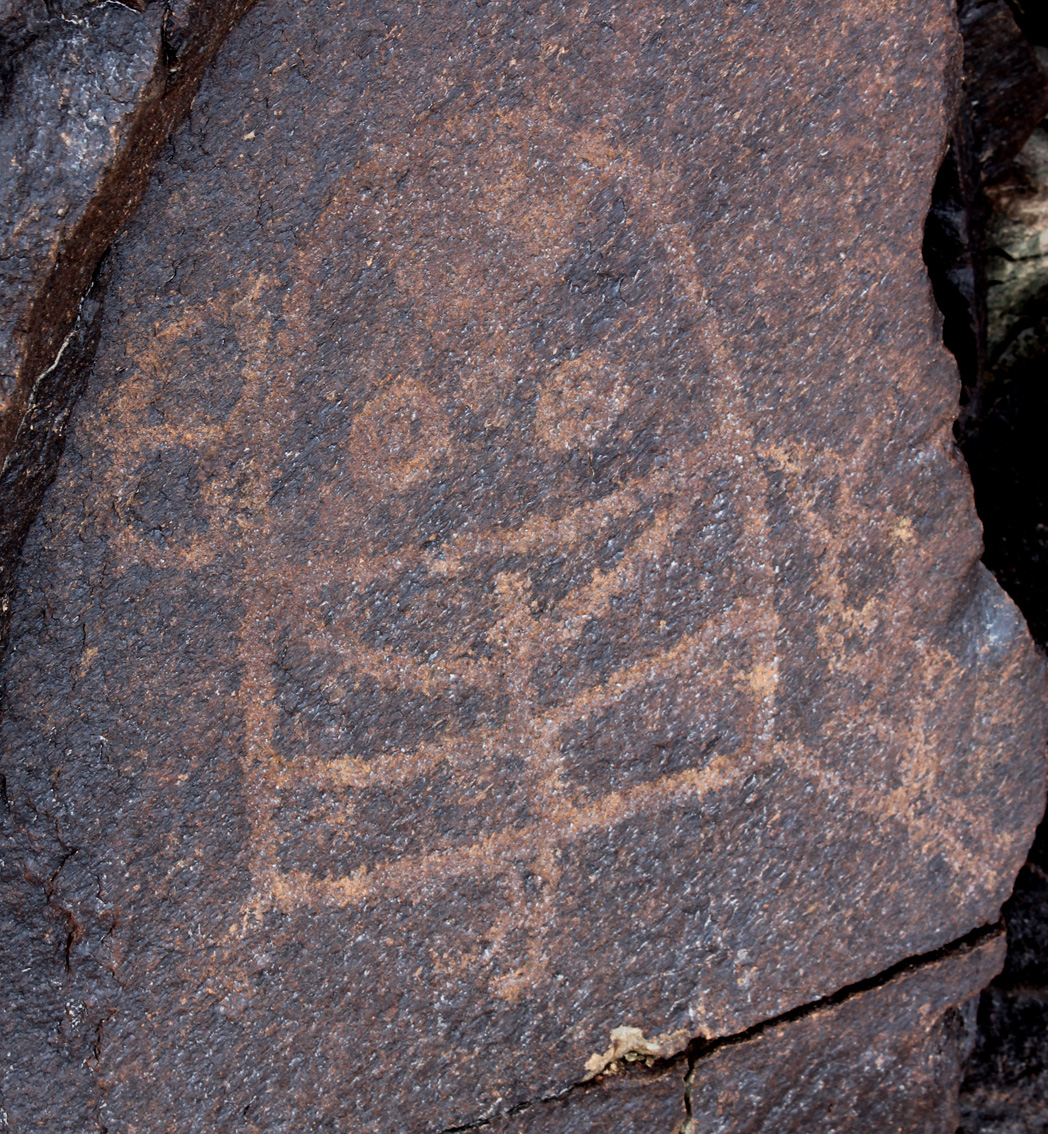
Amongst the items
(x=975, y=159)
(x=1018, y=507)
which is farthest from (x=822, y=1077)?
(x=975, y=159)

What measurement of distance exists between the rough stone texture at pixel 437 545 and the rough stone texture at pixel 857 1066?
22 centimetres

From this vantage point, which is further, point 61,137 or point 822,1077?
point 822,1077

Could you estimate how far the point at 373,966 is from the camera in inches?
47.0

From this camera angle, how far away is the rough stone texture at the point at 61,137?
1.04 m

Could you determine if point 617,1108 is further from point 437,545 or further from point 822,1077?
point 437,545

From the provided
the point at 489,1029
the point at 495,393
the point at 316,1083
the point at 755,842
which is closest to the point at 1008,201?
the point at 495,393

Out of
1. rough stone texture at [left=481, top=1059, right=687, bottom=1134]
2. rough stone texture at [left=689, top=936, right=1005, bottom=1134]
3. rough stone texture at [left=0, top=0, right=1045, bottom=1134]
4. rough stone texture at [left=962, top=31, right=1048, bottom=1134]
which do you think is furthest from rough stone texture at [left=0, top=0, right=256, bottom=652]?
rough stone texture at [left=962, top=31, right=1048, bottom=1134]

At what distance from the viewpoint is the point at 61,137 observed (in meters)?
1.05

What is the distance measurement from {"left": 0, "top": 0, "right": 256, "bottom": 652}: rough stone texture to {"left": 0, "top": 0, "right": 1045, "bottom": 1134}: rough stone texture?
0.23 feet

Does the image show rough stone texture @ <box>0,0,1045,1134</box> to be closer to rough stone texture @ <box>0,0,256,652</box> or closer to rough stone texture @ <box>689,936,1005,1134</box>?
rough stone texture @ <box>0,0,256,652</box>

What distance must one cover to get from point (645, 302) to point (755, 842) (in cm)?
73

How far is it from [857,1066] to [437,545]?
3.10ft

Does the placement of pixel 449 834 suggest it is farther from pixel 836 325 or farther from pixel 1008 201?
pixel 1008 201

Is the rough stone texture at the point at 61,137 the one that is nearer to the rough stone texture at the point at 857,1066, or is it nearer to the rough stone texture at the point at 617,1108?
the rough stone texture at the point at 617,1108
